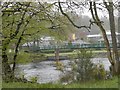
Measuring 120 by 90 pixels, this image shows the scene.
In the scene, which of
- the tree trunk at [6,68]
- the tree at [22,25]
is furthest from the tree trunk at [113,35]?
the tree trunk at [6,68]

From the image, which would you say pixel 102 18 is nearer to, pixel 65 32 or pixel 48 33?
pixel 65 32

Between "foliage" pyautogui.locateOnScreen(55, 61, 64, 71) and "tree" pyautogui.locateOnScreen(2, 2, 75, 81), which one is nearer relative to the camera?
"tree" pyautogui.locateOnScreen(2, 2, 75, 81)

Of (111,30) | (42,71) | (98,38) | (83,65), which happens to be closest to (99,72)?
(83,65)

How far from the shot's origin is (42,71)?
10.7ft

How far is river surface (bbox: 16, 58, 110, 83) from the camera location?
3244 millimetres

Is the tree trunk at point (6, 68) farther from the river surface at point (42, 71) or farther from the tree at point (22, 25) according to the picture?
the river surface at point (42, 71)

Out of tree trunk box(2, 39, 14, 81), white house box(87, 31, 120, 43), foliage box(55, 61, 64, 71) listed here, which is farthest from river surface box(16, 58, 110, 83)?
white house box(87, 31, 120, 43)

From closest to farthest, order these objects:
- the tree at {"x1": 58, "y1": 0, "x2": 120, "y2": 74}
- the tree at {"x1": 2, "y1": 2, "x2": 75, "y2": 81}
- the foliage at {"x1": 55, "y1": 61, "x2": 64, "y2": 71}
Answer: the tree at {"x1": 2, "y1": 2, "x2": 75, "y2": 81}
the tree at {"x1": 58, "y1": 0, "x2": 120, "y2": 74}
the foliage at {"x1": 55, "y1": 61, "x2": 64, "y2": 71}

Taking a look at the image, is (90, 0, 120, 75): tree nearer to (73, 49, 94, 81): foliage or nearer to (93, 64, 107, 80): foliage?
(93, 64, 107, 80): foliage

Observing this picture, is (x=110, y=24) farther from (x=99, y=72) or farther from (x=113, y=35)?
(x=99, y=72)

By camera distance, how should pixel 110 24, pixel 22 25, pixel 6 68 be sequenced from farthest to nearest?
pixel 110 24
pixel 6 68
pixel 22 25

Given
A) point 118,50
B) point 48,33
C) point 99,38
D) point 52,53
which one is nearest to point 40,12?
point 48,33

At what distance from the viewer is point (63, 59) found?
10.5 feet

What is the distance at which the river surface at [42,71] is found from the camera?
10.6ft
